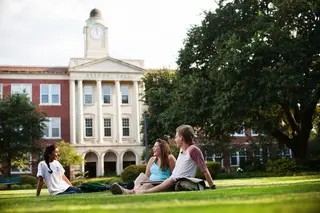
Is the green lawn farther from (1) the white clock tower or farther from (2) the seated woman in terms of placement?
(1) the white clock tower

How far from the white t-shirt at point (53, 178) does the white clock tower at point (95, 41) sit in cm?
2819

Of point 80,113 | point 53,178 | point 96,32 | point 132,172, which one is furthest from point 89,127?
point 53,178

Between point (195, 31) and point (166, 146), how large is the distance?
1455cm

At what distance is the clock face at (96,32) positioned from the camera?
35784 mm

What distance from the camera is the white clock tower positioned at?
35.8m

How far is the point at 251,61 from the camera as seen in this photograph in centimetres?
1758

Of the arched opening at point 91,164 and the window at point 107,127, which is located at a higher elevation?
the window at point 107,127

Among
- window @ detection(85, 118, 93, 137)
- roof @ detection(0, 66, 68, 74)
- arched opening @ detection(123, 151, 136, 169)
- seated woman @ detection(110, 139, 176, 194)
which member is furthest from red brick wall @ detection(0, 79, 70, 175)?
seated woman @ detection(110, 139, 176, 194)

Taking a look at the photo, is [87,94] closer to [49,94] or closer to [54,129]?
[49,94]

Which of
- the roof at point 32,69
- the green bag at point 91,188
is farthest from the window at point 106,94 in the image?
the green bag at point 91,188

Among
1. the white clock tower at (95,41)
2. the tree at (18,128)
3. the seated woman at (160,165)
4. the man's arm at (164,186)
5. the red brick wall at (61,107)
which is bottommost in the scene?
the man's arm at (164,186)

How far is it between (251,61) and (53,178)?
11.2m

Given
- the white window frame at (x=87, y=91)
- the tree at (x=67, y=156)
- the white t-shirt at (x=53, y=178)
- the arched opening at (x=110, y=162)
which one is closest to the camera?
the white t-shirt at (x=53, y=178)

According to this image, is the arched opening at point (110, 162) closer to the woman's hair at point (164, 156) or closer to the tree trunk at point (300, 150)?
the tree trunk at point (300, 150)
